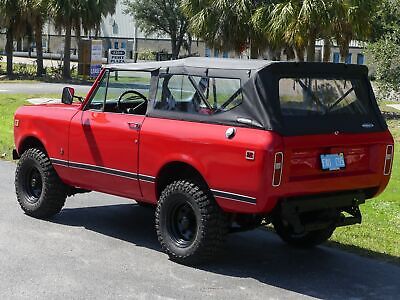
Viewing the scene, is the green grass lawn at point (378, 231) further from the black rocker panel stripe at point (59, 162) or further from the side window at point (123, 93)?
the black rocker panel stripe at point (59, 162)

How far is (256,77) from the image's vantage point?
18.8 ft

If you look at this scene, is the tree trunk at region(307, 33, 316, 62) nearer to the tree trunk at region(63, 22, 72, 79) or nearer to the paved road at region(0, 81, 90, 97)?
the paved road at region(0, 81, 90, 97)

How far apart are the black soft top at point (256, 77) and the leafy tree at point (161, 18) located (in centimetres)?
4919

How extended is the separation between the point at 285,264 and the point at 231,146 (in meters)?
1.42

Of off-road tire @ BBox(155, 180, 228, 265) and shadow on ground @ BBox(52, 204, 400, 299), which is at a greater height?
off-road tire @ BBox(155, 180, 228, 265)

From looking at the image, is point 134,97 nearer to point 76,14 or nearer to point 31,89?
point 31,89

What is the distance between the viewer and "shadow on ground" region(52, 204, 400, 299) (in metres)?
5.69

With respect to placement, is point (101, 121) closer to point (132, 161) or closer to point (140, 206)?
point (132, 161)

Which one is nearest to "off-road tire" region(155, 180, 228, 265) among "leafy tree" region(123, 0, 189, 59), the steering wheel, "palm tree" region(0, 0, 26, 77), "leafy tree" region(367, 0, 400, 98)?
the steering wheel

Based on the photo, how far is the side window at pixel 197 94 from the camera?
593 cm

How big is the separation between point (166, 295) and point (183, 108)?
1778 millimetres

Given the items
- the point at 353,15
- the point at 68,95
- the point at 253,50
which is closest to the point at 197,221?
the point at 68,95

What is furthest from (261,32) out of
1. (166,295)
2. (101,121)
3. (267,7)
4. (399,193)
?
(166,295)

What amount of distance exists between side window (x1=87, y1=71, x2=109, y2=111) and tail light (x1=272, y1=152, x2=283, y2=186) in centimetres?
242
